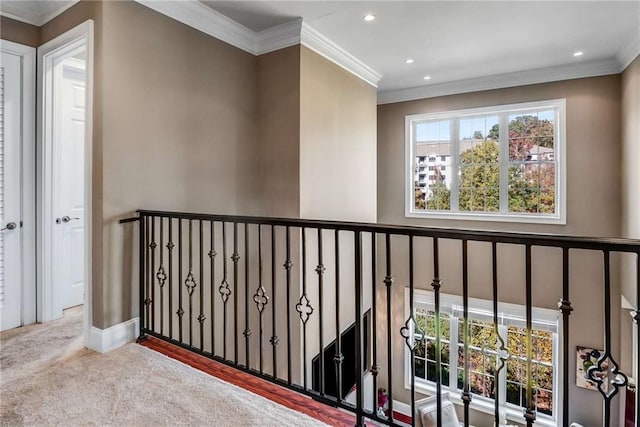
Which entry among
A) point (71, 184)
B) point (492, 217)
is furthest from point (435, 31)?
point (71, 184)

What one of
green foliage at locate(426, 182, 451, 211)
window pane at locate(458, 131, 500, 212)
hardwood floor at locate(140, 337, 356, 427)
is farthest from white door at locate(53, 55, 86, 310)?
window pane at locate(458, 131, 500, 212)

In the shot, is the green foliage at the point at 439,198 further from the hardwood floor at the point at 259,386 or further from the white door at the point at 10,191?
the white door at the point at 10,191

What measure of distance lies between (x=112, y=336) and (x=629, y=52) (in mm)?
5692

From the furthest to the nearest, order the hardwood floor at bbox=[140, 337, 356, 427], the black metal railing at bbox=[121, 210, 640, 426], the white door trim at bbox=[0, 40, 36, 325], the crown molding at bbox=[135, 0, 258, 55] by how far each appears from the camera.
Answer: the white door trim at bbox=[0, 40, 36, 325] → the crown molding at bbox=[135, 0, 258, 55] → the hardwood floor at bbox=[140, 337, 356, 427] → the black metal railing at bbox=[121, 210, 640, 426]

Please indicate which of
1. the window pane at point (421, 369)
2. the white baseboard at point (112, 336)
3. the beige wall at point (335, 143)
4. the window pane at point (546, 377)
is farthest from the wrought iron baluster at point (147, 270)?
the window pane at point (546, 377)

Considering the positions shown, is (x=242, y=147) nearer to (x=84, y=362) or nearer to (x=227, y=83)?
(x=227, y=83)

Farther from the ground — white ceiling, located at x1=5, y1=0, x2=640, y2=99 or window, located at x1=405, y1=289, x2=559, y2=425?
white ceiling, located at x1=5, y1=0, x2=640, y2=99

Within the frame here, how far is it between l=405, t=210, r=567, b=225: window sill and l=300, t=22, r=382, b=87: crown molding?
2.19 m

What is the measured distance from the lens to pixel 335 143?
4.13m

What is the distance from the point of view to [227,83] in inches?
134

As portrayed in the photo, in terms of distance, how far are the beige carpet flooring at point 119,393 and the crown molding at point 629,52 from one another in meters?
4.73

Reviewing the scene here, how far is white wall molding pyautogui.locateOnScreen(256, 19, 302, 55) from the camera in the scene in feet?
11.1

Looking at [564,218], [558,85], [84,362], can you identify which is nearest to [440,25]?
[558,85]

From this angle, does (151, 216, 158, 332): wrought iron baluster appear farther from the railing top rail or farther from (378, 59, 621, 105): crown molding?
(378, 59, 621, 105): crown molding
